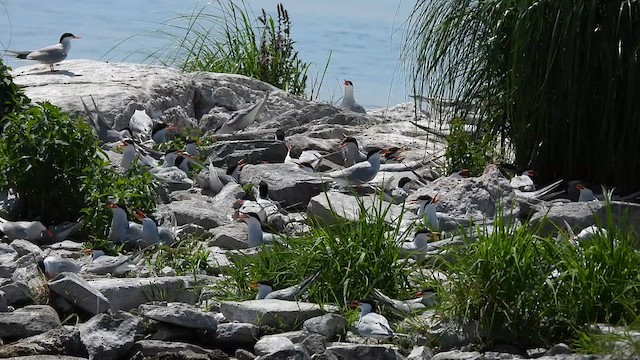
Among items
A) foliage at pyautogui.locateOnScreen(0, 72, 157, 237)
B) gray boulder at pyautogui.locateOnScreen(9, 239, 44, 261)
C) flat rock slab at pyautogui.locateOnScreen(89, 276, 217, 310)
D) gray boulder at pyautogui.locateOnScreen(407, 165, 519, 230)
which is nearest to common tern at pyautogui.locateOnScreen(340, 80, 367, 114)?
gray boulder at pyautogui.locateOnScreen(407, 165, 519, 230)

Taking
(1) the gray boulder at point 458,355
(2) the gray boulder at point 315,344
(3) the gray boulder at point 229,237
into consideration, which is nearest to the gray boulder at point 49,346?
(2) the gray boulder at point 315,344

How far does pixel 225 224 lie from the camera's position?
308 inches

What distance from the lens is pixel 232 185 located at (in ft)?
29.0

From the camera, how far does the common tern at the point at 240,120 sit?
1063 centimetres

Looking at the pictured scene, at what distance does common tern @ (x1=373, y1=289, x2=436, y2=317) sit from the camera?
19.0 feet

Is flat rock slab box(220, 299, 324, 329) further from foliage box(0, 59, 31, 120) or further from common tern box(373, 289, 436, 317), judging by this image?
foliage box(0, 59, 31, 120)

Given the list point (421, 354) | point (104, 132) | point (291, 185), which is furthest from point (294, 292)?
point (104, 132)

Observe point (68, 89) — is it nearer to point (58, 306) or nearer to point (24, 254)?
point (24, 254)

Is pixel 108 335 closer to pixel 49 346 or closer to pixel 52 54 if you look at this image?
pixel 49 346

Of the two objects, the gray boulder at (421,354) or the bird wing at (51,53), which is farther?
the bird wing at (51,53)

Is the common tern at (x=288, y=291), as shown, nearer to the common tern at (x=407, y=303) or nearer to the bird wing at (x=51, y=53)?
the common tern at (x=407, y=303)

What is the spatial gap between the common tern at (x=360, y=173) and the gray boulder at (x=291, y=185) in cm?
11

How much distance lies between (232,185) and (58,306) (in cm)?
293

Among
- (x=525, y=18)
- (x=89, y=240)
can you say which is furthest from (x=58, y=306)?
(x=525, y=18)
